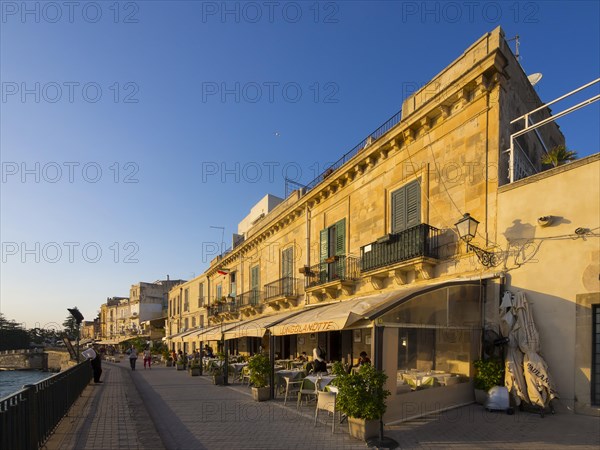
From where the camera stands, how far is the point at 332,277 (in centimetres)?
1588

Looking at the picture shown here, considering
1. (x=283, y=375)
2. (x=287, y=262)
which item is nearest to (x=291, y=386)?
(x=283, y=375)

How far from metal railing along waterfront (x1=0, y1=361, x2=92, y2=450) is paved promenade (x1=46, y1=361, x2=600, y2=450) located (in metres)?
0.35

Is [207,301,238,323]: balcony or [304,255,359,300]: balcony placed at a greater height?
[304,255,359,300]: balcony

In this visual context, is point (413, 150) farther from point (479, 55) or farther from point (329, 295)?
point (329, 295)

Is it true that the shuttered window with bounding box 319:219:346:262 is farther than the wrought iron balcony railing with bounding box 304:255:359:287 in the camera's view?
Yes

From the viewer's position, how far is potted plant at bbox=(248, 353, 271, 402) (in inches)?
449

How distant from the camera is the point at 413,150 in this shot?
1295cm

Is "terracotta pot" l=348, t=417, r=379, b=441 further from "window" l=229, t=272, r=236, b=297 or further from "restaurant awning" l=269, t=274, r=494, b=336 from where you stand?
"window" l=229, t=272, r=236, b=297

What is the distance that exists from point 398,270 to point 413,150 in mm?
3691

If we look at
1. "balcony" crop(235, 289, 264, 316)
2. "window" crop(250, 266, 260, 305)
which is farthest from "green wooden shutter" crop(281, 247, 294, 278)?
"window" crop(250, 266, 260, 305)

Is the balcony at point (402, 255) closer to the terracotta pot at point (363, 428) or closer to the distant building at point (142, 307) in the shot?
the terracotta pot at point (363, 428)

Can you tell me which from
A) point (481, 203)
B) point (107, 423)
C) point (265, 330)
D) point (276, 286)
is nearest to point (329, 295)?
point (265, 330)

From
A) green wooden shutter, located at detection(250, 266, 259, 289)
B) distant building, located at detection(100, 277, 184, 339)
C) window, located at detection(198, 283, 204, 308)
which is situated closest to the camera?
green wooden shutter, located at detection(250, 266, 259, 289)

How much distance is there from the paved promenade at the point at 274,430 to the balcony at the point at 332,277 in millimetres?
5410
